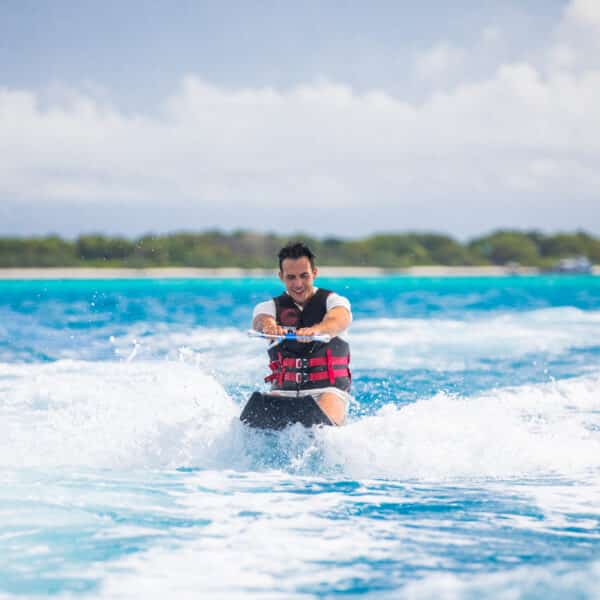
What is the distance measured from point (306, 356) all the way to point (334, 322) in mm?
364

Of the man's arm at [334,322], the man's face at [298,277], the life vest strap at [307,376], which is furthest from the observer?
the life vest strap at [307,376]

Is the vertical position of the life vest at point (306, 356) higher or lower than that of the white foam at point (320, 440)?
higher

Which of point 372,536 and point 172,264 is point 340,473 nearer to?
point 372,536

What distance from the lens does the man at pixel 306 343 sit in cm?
557

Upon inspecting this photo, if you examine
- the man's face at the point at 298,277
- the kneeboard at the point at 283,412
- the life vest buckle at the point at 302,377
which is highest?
the man's face at the point at 298,277

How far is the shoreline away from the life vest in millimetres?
78798

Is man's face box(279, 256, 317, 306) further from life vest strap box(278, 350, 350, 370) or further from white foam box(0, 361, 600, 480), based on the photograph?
white foam box(0, 361, 600, 480)

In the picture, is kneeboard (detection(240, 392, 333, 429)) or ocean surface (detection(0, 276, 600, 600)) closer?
ocean surface (detection(0, 276, 600, 600))

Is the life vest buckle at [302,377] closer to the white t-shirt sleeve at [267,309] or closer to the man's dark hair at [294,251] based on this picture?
the white t-shirt sleeve at [267,309]

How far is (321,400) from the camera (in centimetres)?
559

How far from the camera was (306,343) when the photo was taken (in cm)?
570

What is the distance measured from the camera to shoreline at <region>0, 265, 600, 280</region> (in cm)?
8194

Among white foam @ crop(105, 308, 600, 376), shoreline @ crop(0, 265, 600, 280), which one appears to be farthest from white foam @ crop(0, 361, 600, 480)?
shoreline @ crop(0, 265, 600, 280)

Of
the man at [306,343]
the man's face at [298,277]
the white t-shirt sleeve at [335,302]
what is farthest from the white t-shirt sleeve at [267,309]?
the white t-shirt sleeve at [335,302]
